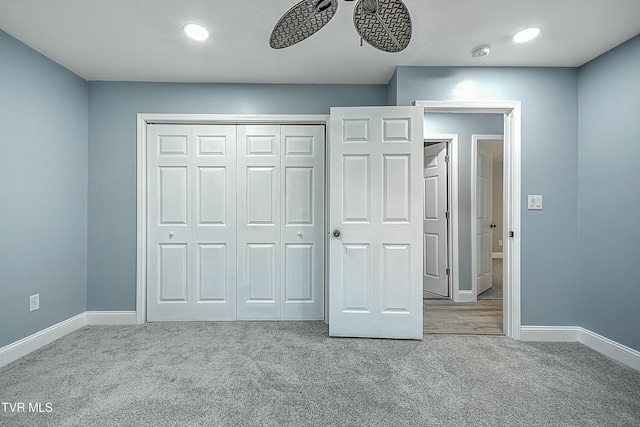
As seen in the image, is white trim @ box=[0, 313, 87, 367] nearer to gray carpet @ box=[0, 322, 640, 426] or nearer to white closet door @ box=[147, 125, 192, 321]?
gray carpet @ box=[0, 322, 640, 426]

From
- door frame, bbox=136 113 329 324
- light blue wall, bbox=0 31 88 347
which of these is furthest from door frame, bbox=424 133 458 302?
light blue wall, bbox=0 31 88 347

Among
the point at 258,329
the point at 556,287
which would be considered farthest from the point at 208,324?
the point at 556,287

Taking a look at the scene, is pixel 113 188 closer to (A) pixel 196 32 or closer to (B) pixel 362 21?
(A) pixel 196 32

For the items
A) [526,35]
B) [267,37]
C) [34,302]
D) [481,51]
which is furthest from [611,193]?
[34,302]

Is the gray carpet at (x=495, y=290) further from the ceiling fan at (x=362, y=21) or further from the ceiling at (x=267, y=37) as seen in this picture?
the ceiling fan at (x=362, y=21)

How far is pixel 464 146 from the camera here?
4.00m

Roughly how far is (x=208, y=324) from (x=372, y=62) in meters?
2.95

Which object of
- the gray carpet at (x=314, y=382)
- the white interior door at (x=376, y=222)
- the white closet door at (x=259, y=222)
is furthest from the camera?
the white closet door at (x=259, y=222)

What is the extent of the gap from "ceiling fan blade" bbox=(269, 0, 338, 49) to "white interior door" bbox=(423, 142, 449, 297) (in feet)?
10.3

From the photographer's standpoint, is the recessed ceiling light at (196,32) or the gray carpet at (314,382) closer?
the gray carpet at (314,382)

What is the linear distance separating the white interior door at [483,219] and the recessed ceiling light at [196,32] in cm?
351

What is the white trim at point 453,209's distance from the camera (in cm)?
395

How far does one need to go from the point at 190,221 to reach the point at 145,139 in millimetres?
960

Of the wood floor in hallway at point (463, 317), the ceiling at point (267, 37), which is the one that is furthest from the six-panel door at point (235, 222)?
the wood floor in hallway at point (463, 317)
